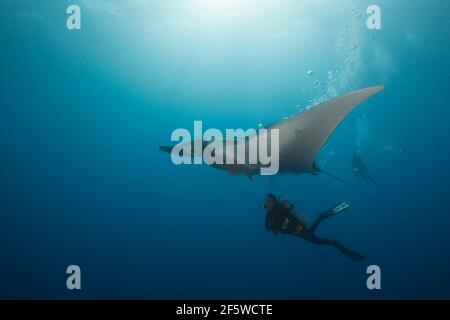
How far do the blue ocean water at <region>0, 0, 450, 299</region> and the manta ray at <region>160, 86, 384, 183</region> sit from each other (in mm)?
9581

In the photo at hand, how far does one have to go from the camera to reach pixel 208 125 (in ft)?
144

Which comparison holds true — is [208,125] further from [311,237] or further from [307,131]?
[307,131]

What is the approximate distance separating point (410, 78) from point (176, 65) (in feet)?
66.3

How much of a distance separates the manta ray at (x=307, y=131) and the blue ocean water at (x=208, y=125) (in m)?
9.58

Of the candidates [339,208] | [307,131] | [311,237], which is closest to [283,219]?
[311,237]

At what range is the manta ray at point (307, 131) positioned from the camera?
437 cm

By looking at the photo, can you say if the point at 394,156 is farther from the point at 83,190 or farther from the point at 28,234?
the point at 83,190

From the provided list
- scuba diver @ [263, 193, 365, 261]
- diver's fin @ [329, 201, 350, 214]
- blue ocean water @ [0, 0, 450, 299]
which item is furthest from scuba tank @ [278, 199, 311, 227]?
blue ocean water @ [0, 0, 450, 299]

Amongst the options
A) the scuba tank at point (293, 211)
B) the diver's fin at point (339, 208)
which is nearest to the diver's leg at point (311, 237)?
the scuba tank at point (293, 211)

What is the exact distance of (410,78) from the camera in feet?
92.1

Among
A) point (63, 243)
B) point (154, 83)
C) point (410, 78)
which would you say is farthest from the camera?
point (63, 243)

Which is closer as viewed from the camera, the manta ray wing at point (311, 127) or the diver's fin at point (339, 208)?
the manta ray wing at point (311, 127)

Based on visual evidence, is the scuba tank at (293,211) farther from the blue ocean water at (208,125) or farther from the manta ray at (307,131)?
the blue ocean water at (208,125)

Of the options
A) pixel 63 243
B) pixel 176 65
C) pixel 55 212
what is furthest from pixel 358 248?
pixel 55 212
